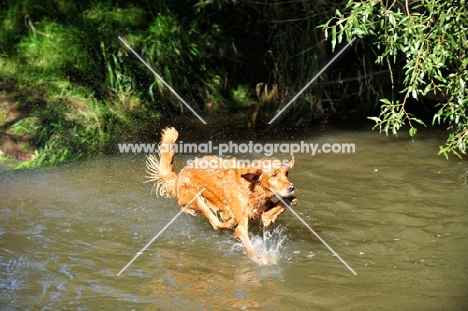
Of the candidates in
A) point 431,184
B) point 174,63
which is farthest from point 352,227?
point 174,63

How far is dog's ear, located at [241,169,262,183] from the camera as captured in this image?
558 cm

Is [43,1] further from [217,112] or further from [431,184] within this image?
[431,184]

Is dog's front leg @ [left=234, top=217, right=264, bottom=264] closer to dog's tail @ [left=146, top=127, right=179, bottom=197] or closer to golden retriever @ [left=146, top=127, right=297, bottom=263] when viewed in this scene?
golden retriever @ [left=146, top=127, right=297, bottom=263]

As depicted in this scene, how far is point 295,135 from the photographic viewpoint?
9.43m

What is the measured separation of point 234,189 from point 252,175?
260 millimetres

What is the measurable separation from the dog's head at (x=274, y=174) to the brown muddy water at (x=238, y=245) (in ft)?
2.34

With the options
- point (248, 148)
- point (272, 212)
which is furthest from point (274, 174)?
point (248, 148)

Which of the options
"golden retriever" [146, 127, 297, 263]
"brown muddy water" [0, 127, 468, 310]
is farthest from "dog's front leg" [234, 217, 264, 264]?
"brown muddy water" [0, 127, 468, 310]

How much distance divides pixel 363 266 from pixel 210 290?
1.34m

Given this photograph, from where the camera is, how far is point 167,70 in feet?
32.1

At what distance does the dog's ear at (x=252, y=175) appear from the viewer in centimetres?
558

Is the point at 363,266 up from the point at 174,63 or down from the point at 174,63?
down

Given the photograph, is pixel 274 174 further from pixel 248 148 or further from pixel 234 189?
pixel 248 148

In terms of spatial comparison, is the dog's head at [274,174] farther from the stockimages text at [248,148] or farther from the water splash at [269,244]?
the stockimages text at [248,148]
